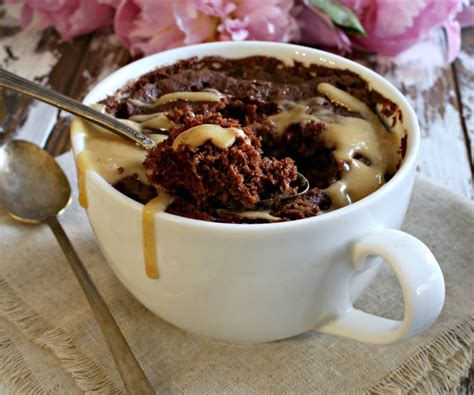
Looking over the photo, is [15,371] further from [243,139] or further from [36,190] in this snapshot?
[243,139]

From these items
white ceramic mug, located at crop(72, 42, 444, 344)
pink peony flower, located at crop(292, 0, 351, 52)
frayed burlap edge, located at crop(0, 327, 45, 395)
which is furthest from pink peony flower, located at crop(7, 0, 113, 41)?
frayed burlap edge, located at crop(0, 327, 45, 395)

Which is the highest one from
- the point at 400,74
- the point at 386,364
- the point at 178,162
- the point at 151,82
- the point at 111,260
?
the point at 178,162

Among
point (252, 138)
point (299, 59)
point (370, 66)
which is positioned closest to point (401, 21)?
point (370, 66)

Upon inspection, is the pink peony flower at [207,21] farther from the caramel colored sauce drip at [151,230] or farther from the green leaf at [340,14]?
the caramel colored sauce drip at [151,230]

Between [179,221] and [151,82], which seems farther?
[151,82]

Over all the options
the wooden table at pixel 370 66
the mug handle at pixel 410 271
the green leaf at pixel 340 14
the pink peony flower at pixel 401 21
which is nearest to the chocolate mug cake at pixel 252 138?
the mug handle at pixel 410 271

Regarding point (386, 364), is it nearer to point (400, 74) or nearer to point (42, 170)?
point (42, 170)

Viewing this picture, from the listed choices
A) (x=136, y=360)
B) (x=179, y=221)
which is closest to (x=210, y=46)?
(x=179, y=221)
